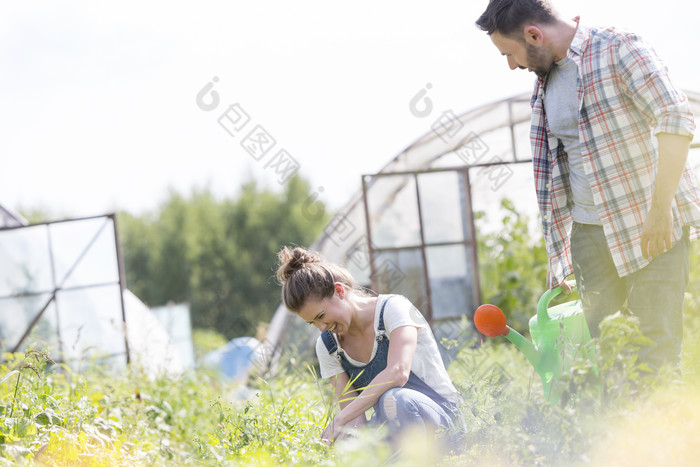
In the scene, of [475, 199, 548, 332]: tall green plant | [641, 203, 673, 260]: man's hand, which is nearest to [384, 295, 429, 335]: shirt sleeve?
[641, 203, 673, 260]: man's hand

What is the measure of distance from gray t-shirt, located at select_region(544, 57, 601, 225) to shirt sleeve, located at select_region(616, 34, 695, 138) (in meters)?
0.18

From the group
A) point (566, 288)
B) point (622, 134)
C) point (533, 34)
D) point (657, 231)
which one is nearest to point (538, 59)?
point (533, 34)

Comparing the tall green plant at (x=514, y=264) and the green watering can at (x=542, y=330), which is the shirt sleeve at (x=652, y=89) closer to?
the green watering can at (x=542, y=330)

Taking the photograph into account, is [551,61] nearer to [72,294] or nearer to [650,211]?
[650,211]

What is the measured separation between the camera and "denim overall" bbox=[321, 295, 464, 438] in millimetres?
2043

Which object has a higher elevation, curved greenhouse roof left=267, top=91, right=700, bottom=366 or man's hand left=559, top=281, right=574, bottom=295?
curved greenhouse roof left=267, top=91, right=700, bottom=366

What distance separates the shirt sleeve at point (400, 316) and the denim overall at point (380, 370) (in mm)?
27

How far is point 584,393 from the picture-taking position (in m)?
1.24

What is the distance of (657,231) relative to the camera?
165 centimetres

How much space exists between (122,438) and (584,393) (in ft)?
5.70

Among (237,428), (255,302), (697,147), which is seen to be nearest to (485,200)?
(697,147)

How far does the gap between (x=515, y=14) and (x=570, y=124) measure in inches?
14.2

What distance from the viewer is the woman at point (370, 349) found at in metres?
1.89

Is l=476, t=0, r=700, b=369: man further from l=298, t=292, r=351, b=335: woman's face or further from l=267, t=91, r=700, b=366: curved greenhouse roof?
l=267, t=91, r=700, b=366: curved greenhouse roof
